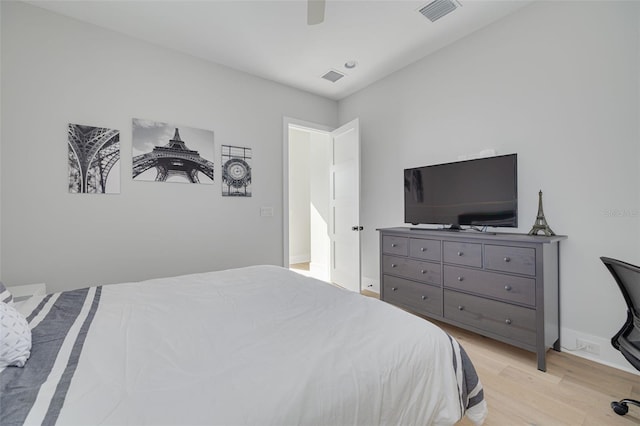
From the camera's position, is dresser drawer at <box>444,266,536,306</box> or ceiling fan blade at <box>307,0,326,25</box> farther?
dresser drawer at <box>444,266,536,306</box>

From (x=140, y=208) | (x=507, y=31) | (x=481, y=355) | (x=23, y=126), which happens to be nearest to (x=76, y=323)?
(x=140, y=208)

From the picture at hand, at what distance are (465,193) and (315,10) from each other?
1926 millimetres

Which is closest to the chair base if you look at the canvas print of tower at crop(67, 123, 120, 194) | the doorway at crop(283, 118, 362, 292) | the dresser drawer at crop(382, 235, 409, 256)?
the dresser drawer at crop(382, 235, 409, 256)

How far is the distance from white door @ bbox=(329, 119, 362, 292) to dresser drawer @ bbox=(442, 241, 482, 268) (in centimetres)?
115

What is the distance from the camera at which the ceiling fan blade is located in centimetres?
147

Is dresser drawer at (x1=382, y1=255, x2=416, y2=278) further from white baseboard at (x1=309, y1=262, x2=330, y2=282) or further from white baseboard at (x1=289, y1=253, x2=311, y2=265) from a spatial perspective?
white baseboard at (x1=289, y1=253, x2=311, y2=265)

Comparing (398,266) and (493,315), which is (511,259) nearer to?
(493,315)

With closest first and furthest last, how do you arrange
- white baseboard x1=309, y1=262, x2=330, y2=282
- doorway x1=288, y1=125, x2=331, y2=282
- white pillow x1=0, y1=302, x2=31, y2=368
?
white pillow x1=0, y1=302, x2=31, y2=368
white baseboard x1=309, y1=262, x2=330, y2=282
doorway x1=288, y1=125, x2=331, y2=282

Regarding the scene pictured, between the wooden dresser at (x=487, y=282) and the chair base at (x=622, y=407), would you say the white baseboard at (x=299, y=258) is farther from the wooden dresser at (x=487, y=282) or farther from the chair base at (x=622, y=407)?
the chair base at (x=622, y=407)

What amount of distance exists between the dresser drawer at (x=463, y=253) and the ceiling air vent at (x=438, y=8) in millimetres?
1980

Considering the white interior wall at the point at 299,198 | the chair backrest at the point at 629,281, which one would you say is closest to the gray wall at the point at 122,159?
the white interior wall at the point at 299,198

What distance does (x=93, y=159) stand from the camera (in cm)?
243

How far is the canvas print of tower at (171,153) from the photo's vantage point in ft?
8.65

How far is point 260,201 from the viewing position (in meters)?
3.41
